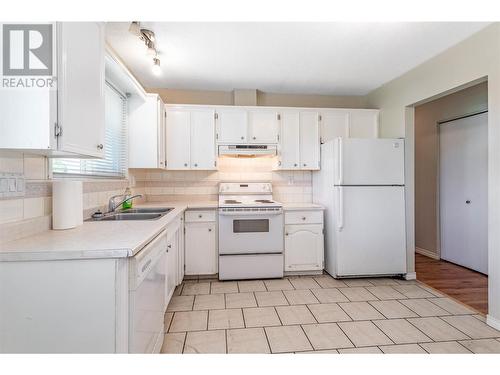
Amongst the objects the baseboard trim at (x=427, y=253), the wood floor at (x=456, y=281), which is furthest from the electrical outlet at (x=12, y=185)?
the baseboard trim at (x=427, y=253)

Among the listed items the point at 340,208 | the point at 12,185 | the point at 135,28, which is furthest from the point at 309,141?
the point at 12,185

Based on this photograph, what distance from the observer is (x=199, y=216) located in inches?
121

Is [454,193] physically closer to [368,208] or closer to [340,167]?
[368,208]

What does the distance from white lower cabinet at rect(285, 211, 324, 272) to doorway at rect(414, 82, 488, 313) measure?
1.28 meters

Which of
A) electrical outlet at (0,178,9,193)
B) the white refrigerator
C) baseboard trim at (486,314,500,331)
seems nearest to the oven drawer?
the white refrigerator

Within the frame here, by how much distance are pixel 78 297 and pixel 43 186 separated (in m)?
0.81

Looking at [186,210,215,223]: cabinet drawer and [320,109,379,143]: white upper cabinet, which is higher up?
[320,109,379,143]: white upper cabinet

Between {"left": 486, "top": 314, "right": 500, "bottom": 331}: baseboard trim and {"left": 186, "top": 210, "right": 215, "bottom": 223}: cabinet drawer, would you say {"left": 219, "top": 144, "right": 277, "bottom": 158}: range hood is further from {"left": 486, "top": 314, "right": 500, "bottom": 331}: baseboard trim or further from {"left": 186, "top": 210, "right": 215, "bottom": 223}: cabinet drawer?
{"left": 486, "top": 314, "right": 500, "bottom": 331}: baseboard trim

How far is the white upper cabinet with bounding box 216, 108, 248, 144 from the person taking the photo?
3357 mm

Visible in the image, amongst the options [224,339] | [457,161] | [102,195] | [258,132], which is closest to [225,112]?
[258,132]

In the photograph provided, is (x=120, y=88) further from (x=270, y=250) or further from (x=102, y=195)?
(x=270, y=250)

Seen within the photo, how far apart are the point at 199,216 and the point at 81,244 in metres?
1.83

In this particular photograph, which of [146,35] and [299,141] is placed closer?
[146,35]

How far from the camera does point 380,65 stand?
2875 mm
